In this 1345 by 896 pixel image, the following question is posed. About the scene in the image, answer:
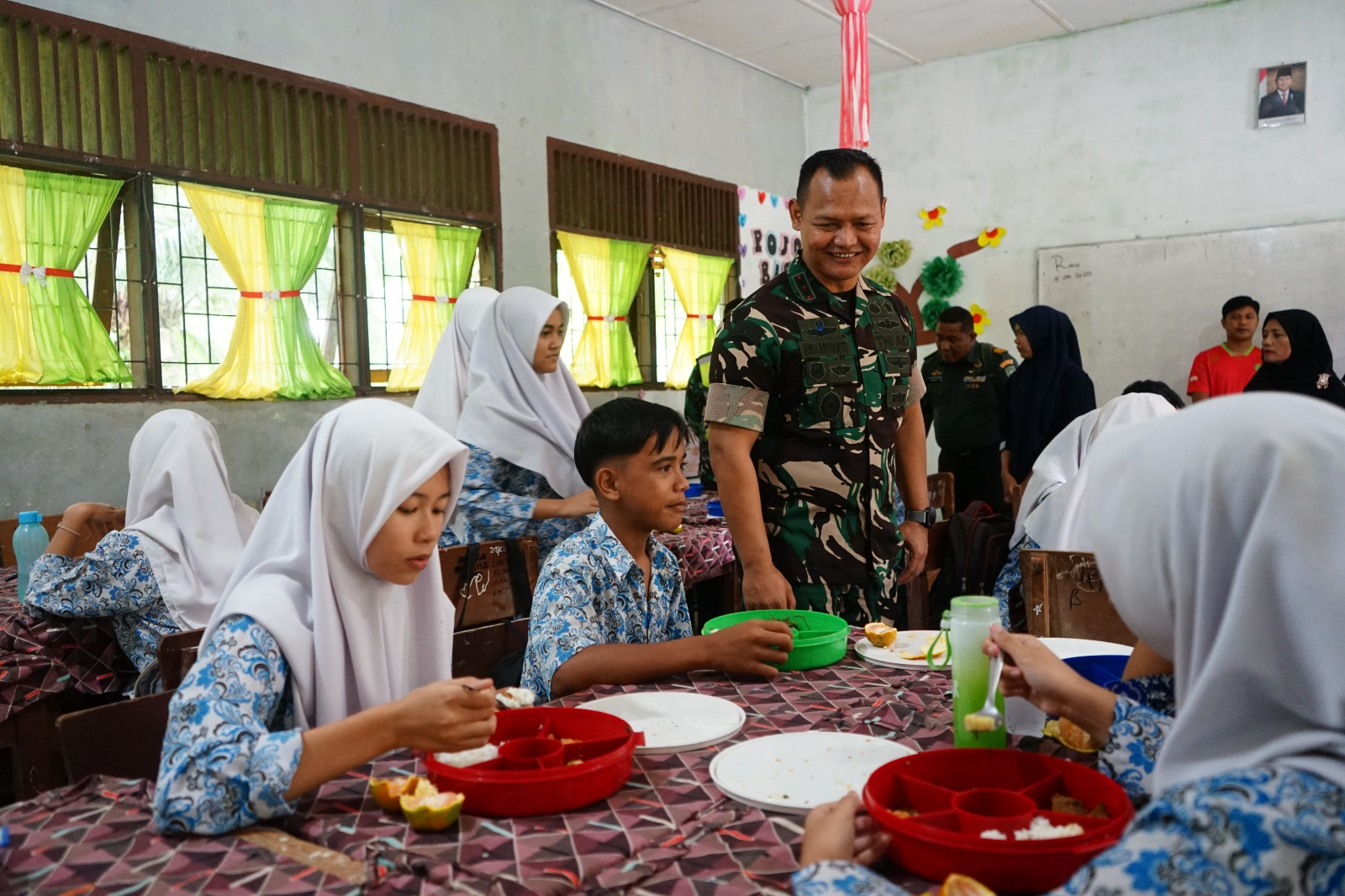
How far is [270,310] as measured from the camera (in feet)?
14.3

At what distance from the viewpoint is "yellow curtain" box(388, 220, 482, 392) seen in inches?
195

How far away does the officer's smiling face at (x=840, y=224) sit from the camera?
2117 mm

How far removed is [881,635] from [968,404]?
434 cm

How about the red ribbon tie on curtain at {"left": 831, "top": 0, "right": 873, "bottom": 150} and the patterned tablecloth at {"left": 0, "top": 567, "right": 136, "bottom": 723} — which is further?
the red ribbon tie on curtain at {"left": 831, "top": 0, "right": 873, "bottom": 150}

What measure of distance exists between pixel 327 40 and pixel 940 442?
388 centimetres

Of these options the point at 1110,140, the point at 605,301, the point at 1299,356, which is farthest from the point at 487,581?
the point at 1110,140

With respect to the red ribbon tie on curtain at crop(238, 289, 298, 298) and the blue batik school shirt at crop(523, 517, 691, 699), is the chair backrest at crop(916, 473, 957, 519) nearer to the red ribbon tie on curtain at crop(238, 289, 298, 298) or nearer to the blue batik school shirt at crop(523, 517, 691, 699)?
the blue batik school shirt at crop(523, 517, 691, 699)

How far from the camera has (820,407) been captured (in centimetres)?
214

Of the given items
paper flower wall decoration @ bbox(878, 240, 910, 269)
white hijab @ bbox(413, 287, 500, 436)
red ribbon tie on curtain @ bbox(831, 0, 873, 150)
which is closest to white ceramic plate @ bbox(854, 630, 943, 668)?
red ribbon tie on curtain @ bbox(831, 0, 873, 150)

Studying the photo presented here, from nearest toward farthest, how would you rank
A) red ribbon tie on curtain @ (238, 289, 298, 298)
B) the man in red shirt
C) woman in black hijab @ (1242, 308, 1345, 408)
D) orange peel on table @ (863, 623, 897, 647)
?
orange peel on table @ (863, 623, 897, 647), red ribbon tie on curtain @ (238, 289, 298, 298), woman in black hijab @ (1242, 308, 1345, 408), the man in red shirt

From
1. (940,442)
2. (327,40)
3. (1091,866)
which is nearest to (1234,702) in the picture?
(1091,866)

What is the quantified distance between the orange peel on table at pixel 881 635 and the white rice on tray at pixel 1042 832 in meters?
0.81

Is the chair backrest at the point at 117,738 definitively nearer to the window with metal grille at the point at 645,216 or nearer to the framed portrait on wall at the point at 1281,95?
the window with metal grille at the point at 645,216

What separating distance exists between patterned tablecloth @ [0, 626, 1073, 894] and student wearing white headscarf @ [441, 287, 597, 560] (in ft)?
5.61
